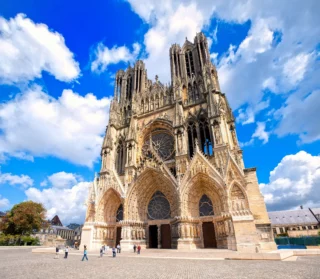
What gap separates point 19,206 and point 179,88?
95.6 feet

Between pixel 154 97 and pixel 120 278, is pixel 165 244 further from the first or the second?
pixel 154 97

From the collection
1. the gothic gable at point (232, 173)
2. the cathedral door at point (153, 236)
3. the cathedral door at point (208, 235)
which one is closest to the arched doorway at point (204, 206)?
the cathedral door at point (208, 235)

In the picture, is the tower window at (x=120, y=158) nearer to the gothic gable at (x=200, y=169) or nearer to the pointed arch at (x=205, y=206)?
the gothic gable at (x=200, y=169)

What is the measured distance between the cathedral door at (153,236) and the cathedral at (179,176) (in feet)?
0.32

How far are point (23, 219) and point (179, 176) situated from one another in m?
26.2

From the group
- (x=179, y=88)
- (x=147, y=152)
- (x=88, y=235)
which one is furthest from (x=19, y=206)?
(x=179, y=88)

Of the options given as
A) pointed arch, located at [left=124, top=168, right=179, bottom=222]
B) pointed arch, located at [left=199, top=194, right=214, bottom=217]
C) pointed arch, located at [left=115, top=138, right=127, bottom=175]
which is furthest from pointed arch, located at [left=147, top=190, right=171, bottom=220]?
pointed arch, located at [left=115, top=138, right=127, bottom=175]

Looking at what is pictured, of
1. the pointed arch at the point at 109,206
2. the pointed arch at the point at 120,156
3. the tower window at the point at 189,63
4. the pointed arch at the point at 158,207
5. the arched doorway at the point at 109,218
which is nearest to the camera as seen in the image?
the pointed arch at the point at 158,207

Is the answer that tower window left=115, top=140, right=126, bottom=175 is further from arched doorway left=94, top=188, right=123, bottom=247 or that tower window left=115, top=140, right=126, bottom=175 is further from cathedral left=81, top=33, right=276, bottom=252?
arched doorway left=94, top=188, right=123, bottom=247

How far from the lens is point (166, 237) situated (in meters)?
17.5

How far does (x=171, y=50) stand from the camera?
27453mm

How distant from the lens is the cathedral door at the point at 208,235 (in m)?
15.7

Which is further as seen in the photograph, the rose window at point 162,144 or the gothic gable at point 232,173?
the rose window at point 162,144

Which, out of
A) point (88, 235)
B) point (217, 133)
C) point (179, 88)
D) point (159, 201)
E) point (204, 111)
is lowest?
point (88, 235)
